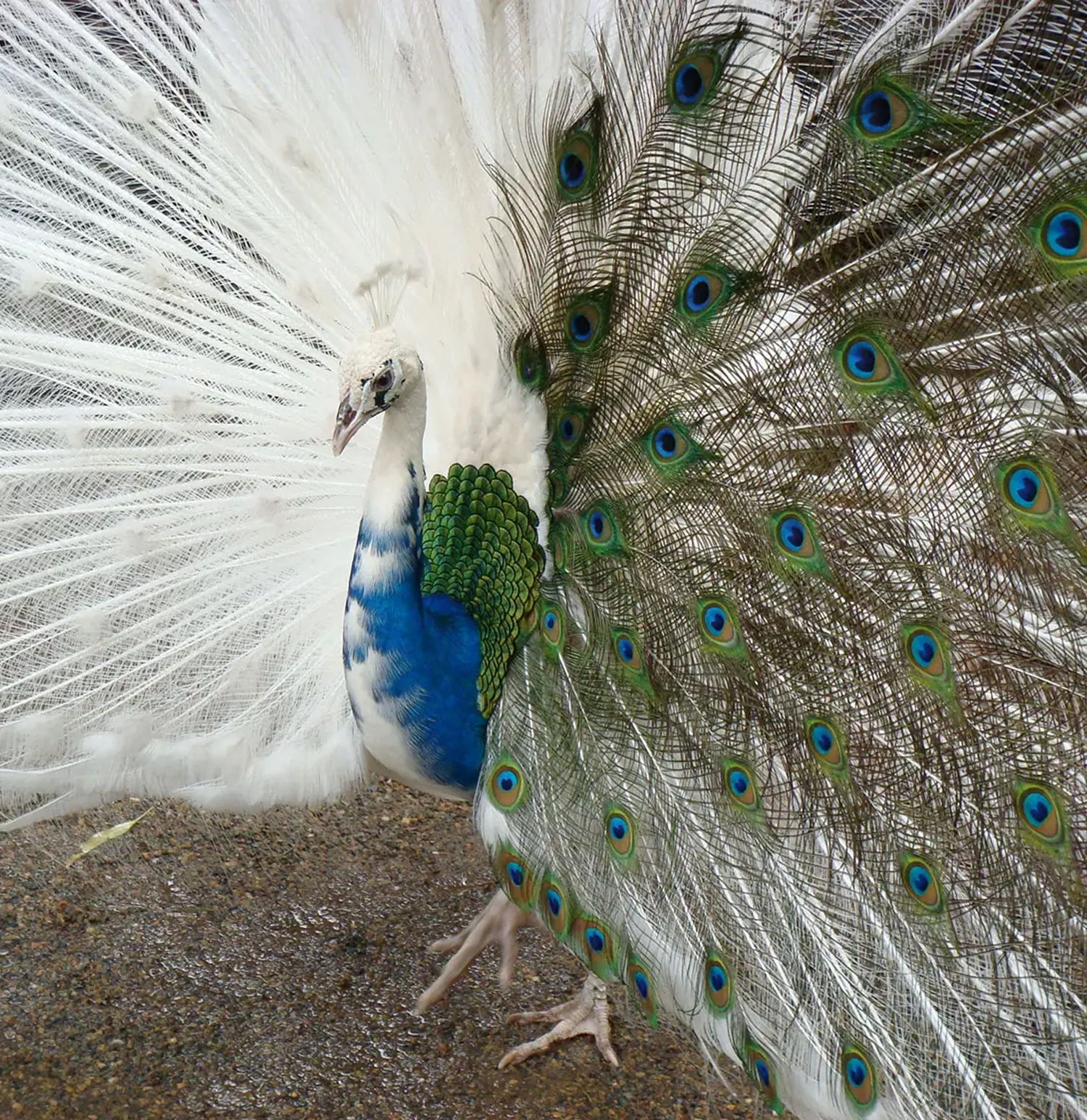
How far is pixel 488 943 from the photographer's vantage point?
7.16 ft

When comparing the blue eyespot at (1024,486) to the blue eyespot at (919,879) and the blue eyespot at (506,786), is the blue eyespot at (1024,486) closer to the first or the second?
the blue eyespot at (919,879)

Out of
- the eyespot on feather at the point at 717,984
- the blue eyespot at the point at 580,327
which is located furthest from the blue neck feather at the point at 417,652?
the eyespot on feather at the point at 717,984

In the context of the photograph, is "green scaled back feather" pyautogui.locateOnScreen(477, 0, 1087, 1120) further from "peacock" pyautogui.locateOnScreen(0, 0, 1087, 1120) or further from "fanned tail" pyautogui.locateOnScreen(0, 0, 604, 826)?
"fanned tail" pyautogui.locateOnScreen(0, 0, 604, 826)

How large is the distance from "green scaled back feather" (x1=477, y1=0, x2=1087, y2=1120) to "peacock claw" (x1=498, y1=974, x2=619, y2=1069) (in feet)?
1.74

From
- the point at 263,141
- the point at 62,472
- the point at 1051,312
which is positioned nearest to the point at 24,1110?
the point at 62,472

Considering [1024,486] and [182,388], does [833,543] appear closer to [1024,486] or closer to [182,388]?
A: [1024,486]

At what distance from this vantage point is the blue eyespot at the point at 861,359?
1408 mm

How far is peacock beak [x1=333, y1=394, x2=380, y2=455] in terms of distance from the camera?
5.25 ft

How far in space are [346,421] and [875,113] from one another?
27.8 inches

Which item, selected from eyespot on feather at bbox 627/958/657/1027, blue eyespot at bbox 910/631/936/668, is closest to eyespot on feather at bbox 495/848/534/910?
eyespot on feather at bbox 627/958/657/1027

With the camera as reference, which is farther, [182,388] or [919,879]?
[182,388]

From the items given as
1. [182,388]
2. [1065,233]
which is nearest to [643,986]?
[1065,233]

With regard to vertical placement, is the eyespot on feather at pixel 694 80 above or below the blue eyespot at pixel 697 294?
above

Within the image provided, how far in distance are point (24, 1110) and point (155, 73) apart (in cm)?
159
